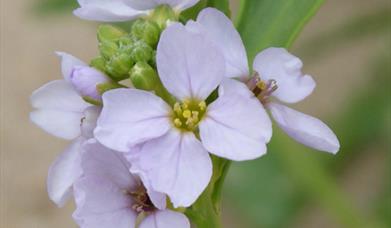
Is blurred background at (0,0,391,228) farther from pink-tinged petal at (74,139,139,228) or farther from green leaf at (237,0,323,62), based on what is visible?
pink-tinged petal at (74,139,139,228)

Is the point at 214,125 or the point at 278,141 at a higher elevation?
the point at 214,125

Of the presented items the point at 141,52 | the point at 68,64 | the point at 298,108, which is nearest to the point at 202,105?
the point at 141,52

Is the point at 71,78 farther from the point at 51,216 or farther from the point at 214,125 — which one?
the point at 51,216

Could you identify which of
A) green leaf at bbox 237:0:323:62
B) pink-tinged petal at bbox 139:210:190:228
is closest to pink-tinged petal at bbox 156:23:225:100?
pink-tinged petal at bbox 139:210:190:228

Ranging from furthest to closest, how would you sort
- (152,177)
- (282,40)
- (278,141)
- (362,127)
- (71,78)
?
(362,127), (278,141), (282,40), (71,78), (152,177)

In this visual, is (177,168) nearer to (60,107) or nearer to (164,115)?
(164,115)

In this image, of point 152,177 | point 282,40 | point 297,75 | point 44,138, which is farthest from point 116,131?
point 44,138
